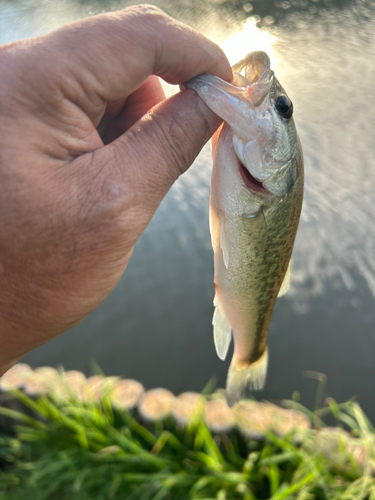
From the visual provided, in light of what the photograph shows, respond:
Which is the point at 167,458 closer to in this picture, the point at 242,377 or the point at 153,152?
the point at 242,377

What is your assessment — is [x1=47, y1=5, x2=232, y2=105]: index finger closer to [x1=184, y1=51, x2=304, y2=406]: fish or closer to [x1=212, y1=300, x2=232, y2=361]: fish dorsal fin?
[x1=184, y1=51, x2=304, y2=406]: fish

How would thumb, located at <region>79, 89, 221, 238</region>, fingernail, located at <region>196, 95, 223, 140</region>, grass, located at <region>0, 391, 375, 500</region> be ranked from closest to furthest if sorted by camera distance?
thumb, located at <region>79, 89, 221, 238</region> < fingernail, located at <region>196, 95, 223, 140</region> < grass, located at <region>0, 391, 375, 500</region>

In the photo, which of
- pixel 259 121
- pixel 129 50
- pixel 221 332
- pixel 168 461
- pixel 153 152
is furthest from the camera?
pixel 168 461

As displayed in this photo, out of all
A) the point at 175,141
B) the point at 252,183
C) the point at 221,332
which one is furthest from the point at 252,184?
the point at 221,332

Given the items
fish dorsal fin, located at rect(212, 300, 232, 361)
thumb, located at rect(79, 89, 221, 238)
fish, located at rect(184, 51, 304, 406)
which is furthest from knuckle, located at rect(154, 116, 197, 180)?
fish dorsal fin, located at rect(212, 300, 232, 361)

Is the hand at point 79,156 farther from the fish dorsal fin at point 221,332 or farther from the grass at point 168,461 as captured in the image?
the grass at point 168,461

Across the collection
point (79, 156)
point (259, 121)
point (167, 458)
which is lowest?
point (167, 458)

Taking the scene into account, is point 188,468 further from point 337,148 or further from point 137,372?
point 337,148

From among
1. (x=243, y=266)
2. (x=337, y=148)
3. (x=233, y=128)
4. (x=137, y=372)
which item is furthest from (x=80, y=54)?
(x=337, y=148)
